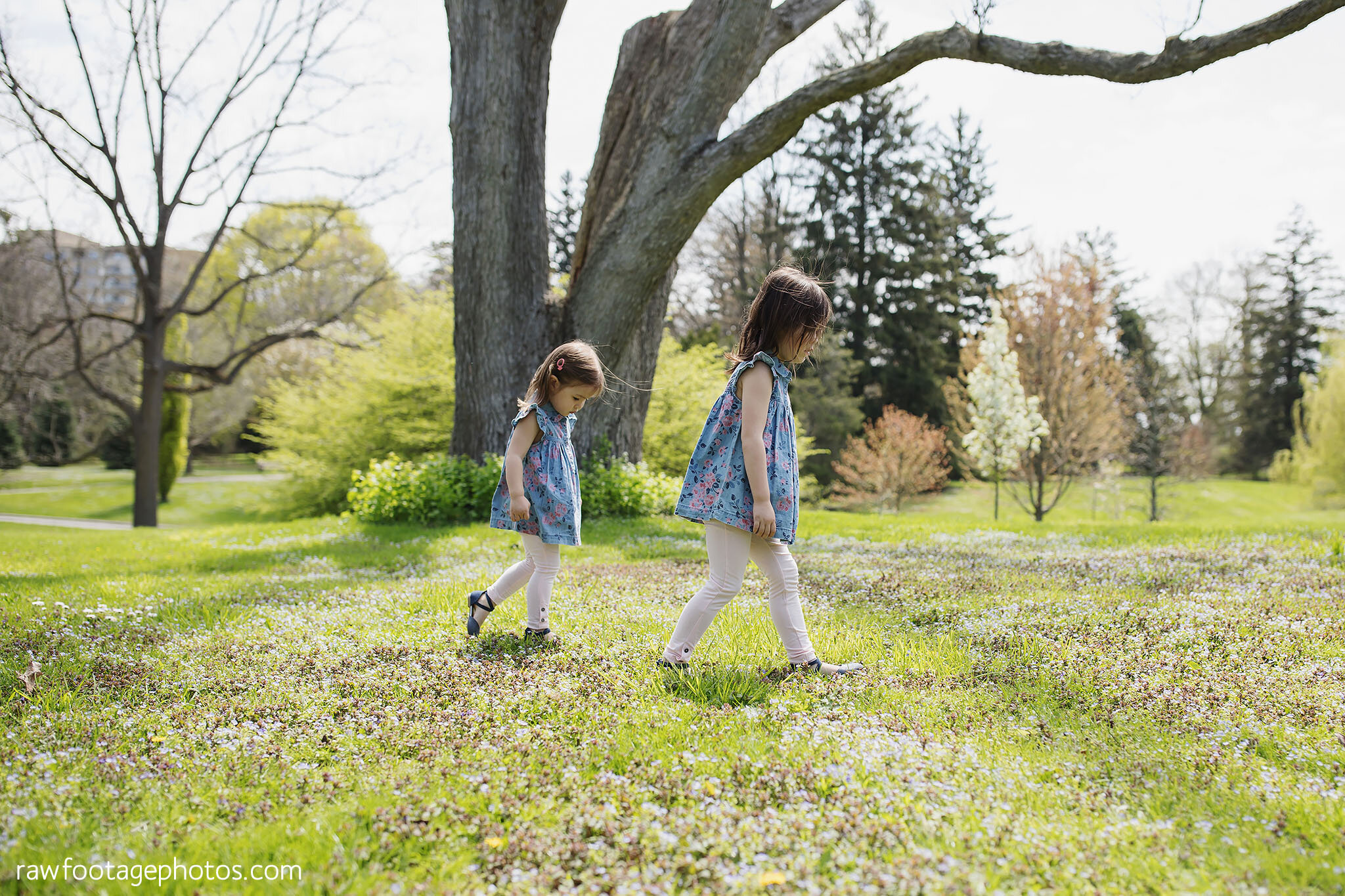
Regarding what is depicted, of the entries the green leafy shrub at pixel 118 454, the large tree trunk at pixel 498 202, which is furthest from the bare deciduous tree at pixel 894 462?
the green leafy shrub at pixel 118 454

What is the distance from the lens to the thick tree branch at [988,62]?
7.15 m

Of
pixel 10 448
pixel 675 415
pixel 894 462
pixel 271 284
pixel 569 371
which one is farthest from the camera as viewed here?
pixel 10 448

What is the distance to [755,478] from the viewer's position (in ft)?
11.5

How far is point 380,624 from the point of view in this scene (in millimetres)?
4602

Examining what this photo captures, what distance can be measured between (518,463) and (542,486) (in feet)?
0.66

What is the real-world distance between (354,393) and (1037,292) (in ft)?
50.0

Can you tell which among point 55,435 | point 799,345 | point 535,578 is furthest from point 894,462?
point 55,435


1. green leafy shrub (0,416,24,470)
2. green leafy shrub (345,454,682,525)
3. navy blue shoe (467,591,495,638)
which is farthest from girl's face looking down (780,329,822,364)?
green leafy shrub (0,416,24,470)

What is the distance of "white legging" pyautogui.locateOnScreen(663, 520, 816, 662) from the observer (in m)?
3.61

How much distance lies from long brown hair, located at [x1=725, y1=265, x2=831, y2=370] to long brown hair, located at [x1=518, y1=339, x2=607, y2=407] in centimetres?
92

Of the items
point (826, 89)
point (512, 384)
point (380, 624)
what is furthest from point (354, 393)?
point (380, 624)

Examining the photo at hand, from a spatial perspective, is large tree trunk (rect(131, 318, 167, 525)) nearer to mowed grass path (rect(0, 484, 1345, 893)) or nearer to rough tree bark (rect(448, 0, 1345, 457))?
rough tree bark (rect(448, 0, 1345, 457))

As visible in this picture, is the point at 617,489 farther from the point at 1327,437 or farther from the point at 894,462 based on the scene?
the point at 1327,437

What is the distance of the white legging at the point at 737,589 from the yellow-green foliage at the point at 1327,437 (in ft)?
90.5
